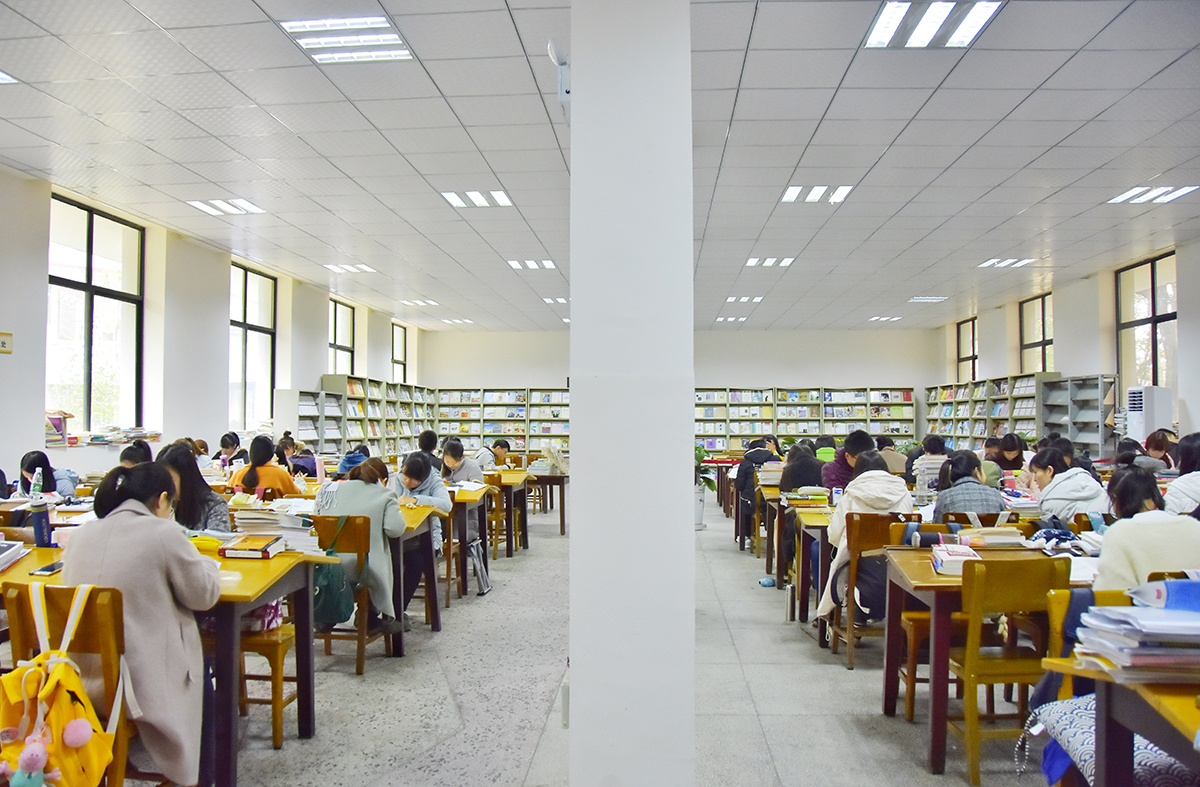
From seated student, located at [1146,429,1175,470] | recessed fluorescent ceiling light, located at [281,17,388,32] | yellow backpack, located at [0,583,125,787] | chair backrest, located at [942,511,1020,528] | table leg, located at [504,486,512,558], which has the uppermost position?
recessed fluorescent ceiling light, located at [281,17,388,32]

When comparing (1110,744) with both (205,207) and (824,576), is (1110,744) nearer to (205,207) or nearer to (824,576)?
(824,576)

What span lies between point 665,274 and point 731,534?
6609mm

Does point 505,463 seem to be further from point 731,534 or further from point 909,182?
point 909,182

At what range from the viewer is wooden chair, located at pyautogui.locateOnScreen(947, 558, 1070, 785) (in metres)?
2.44

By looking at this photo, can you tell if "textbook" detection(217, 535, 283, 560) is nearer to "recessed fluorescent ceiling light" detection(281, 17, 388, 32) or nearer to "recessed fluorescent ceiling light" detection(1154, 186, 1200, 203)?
"recessed fluorescent ceiling light" detection(281, 17, 388, 32)

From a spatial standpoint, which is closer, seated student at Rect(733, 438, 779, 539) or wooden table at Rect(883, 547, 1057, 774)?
wooden table at Rect(883, 547, 1057, 774)

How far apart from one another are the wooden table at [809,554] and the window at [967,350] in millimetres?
11454

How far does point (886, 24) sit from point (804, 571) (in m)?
3.14

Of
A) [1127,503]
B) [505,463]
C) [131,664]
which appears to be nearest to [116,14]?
A: [131,664]

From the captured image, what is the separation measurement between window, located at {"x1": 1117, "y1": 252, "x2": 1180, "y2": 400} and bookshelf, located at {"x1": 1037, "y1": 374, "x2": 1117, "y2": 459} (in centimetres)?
38

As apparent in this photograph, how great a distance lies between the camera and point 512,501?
677cm

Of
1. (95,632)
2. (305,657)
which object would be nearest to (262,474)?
(305,657)

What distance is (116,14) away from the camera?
360cm

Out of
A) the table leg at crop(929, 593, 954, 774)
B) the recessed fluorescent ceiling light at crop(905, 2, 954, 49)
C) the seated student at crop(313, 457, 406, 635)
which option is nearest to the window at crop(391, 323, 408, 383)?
the seated student at crop(313, 457, 406, 635)
